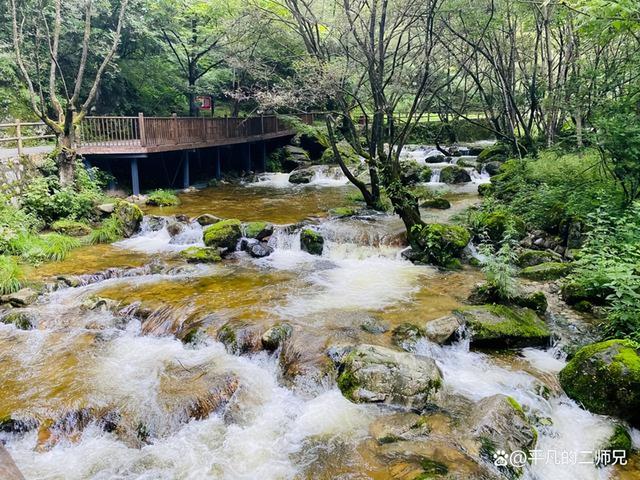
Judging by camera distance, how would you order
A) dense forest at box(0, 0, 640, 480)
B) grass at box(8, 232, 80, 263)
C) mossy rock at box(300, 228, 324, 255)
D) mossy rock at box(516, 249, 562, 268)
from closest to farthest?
dense forest at box(0, 0, 640, 480) < mossy rock at box(516, 249, 562, 268) < grass at box(8, 232, 80, 263) < mossy rock at box(300, 228, 324, 255)

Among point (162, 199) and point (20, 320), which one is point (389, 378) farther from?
point (162, 199)

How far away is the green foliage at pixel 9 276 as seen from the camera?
30.0 ft

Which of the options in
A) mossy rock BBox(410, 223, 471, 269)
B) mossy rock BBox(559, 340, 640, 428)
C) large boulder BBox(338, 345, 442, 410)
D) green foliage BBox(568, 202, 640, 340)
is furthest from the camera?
mossy rock BBox(410, 223, 471, 269)

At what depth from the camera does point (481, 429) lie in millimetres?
5211

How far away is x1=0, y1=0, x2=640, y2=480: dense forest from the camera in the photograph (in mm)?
5539

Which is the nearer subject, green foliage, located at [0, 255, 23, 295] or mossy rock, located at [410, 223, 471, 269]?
green foliage, located at [0, 255, 23, 295]

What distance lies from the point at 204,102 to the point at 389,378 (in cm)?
2748

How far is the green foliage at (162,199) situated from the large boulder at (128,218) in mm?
2639

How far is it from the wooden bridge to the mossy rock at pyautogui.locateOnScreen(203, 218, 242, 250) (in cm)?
546

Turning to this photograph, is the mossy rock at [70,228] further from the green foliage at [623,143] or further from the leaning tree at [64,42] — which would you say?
the green foliage at [623,143]

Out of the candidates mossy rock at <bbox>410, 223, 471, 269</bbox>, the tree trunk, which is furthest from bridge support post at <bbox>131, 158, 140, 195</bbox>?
mossy rock at <bbox>410, 223, 471, 269</bbox>

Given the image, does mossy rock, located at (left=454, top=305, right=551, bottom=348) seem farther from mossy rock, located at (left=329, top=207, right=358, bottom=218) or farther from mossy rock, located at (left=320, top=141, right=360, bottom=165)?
mossy rock, located at (left=320, top=141, right=360, bottom=165)

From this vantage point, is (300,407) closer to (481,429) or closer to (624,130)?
(481,429)

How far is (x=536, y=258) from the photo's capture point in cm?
1044
